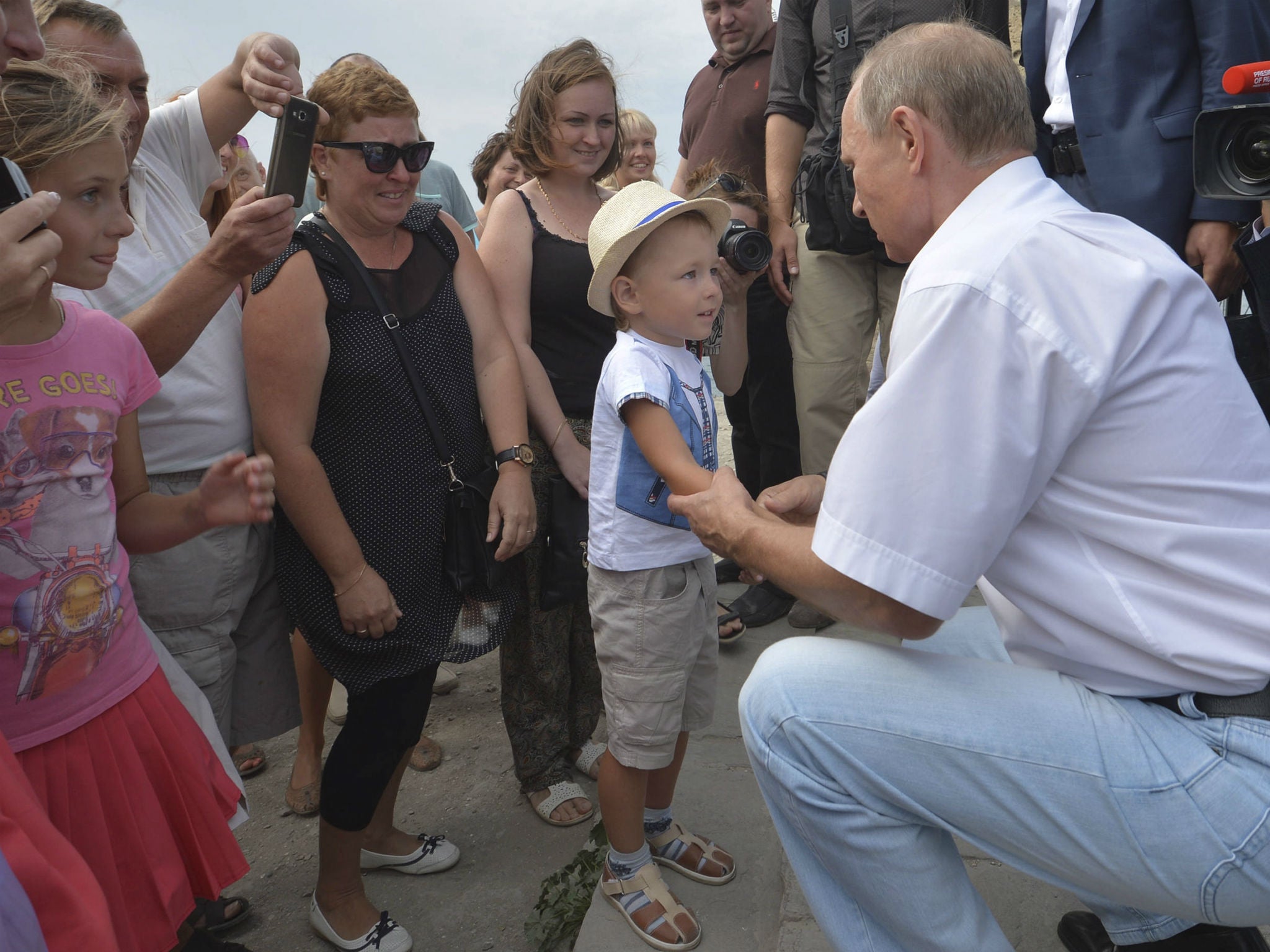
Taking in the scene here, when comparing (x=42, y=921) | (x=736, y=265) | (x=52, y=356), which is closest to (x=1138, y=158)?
(x=736, y=265)

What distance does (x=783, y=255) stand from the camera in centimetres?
339

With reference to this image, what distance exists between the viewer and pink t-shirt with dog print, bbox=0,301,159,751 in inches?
61.2

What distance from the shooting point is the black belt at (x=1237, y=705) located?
1.38m

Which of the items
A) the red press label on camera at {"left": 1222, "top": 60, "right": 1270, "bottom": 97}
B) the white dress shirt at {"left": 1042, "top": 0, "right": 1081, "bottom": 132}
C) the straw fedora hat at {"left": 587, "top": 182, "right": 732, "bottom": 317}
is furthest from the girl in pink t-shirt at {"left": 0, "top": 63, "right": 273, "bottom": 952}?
the white dress shirt at {"left": 1042, "top": 0, "right": 1081, "bottom": 132}

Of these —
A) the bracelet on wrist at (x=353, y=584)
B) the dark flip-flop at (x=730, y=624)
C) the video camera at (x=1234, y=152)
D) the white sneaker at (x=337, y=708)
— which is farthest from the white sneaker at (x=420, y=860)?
the video camera at (x=1234, y=152)

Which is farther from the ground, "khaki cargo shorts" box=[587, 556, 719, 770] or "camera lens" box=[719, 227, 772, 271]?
"camera lens" box=[719, 227, 772, 271]

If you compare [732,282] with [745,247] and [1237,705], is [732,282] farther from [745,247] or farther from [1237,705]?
[1237,705]

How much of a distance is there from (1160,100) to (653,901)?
229 cm

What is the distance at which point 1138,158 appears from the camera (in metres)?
2.43

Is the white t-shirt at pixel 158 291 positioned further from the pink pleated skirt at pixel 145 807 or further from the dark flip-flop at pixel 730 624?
the dark flip-flop at pixel 730 624

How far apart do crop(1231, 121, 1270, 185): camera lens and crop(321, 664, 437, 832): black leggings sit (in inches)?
81.5

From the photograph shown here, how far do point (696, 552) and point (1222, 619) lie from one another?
1044 millimetres

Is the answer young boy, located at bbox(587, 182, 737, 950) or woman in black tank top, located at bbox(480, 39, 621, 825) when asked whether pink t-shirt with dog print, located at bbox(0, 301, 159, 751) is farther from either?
woman in black tank top, located at bbox(480, 39, 621, 825)

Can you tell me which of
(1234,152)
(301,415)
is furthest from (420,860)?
(1234,152)
